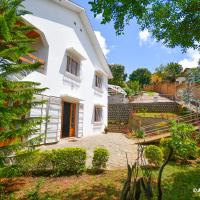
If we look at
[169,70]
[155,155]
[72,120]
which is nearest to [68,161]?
[155,155]

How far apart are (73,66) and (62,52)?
1990 millimetres

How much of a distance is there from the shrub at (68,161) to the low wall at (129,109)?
1627cm

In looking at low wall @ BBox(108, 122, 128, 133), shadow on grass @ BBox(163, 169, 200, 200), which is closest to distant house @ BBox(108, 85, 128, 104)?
low wall @ BBox(108, 122, 128, 133)

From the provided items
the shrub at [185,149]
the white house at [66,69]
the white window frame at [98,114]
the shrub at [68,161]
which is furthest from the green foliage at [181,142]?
the white window frame at [98,114]

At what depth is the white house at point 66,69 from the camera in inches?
458

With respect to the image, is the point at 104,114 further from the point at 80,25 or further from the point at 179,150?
the point at 179,150

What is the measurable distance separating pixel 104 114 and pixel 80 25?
9703 millimetres

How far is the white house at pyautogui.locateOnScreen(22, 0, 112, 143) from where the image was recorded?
11.6 metres

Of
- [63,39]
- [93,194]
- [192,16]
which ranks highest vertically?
[63,39]

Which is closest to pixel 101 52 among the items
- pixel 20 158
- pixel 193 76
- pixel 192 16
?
pixel 193 76

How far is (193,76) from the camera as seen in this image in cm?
2286

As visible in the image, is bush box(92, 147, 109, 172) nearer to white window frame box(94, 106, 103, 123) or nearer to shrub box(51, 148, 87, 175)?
shrub box(51, 148, 87, 175)

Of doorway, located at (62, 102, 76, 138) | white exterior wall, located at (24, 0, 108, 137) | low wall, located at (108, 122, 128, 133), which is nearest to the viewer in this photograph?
white exterior wall, located at (24, 0, 108, 137)

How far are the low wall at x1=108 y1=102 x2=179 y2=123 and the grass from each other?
15954mm
